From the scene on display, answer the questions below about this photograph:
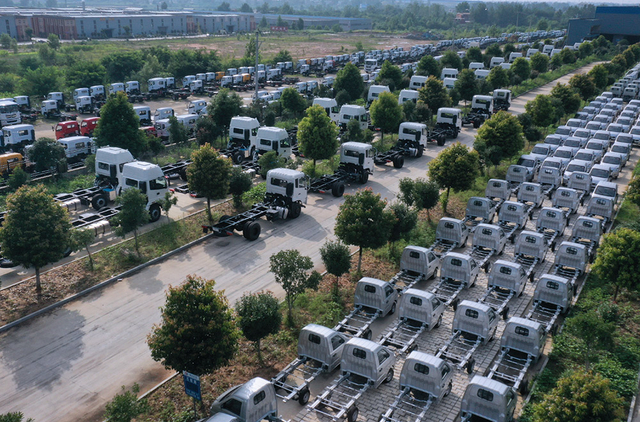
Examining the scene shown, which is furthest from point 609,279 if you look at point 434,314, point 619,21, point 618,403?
point 619,21

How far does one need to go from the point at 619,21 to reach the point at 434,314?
119434 mm

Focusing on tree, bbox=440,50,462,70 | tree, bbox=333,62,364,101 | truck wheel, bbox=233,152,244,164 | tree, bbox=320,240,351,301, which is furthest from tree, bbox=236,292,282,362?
tree, bbox=440,50,462,70

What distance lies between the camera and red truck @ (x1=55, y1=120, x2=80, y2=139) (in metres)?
42.9

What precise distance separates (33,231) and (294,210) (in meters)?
13.0

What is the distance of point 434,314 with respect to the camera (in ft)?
63.3

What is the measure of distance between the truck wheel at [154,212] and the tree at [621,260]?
20761 millimetres

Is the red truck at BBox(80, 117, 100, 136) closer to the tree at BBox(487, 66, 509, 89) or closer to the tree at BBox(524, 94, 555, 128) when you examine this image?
the tree at BBox(524, 94, 555, 128)

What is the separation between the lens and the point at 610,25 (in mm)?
115625

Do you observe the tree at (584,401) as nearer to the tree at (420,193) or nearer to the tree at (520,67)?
the tree at (420,193)

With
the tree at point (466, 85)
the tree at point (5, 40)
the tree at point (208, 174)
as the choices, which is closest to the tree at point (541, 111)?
the tree at point (466, 85)

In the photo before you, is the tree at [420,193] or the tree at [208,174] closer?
the tree at [208,174]

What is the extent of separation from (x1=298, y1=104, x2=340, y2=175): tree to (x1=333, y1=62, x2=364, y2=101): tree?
74.3ft

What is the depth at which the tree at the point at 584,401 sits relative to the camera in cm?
1216

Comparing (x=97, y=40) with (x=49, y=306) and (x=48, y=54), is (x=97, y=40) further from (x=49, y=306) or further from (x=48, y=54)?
(x=49, y=306)
